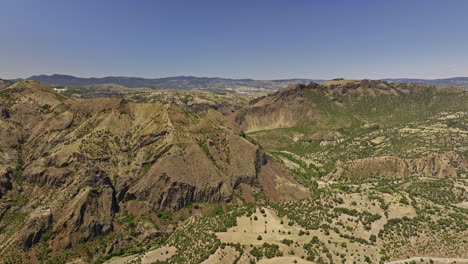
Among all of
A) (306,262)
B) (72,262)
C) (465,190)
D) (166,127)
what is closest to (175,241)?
(72,262)

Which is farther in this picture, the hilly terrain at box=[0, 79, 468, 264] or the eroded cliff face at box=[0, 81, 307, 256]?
the eroded cliff face at box=[0, 81, 307, 256]

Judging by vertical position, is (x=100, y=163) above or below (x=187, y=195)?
above

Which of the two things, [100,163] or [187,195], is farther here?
[100,163]

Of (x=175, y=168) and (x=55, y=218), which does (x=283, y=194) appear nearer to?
(x=175, y=168)
